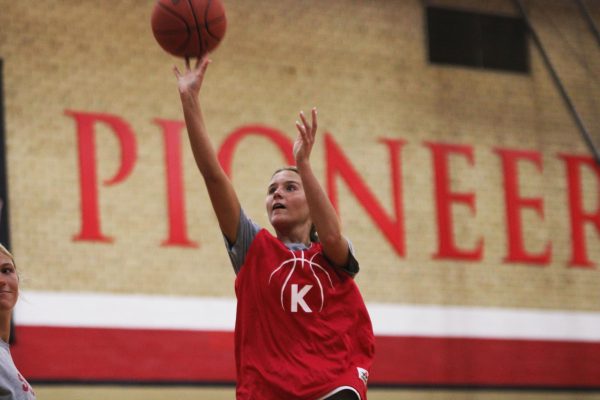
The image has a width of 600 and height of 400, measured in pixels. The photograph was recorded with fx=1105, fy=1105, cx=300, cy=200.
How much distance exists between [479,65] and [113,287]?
190 inches

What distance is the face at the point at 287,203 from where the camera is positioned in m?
4.54

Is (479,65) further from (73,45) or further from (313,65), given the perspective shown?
(73,45)

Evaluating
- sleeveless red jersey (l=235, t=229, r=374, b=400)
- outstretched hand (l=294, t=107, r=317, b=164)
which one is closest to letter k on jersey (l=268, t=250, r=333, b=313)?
sleeveless red jersey (l=235, t=229, r=374, b=400)

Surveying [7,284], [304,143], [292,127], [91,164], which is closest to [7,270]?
[7,284]

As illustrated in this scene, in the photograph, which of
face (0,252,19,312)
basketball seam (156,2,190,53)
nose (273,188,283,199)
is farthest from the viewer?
basketball seam (156,2,190,53)

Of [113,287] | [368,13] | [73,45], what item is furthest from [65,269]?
[368,13]

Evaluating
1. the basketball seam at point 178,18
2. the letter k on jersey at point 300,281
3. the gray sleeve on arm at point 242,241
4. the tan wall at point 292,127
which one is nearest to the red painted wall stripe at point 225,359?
the tan wall at point 292,127

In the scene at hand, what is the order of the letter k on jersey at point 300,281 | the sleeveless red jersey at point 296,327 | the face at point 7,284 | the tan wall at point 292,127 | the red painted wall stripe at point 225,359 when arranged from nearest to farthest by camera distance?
the sleeveless red jersey at point 296,327 < the letter k on jersey at point 300,281 < the face at point 7,284 < the red painted wall stripe at point 225,359 < the tan wall at point 292,127

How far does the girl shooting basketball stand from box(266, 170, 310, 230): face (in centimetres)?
4

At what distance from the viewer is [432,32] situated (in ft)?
39.4

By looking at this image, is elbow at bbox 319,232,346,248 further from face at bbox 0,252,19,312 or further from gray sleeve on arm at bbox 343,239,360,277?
face at bbox 0,252,19,312

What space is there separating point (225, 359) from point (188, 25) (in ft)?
19.7

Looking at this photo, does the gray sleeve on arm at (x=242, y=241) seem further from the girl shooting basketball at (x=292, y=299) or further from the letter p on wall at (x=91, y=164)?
the letter p on wall at (x=91, y=164)

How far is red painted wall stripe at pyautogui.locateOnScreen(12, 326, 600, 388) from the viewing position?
9.72m
